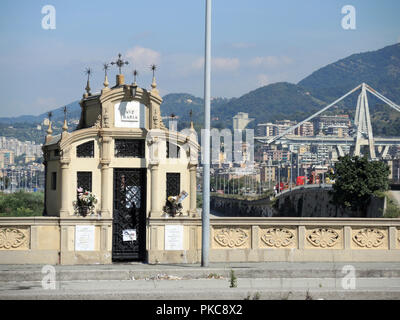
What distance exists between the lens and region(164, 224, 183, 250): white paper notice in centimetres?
2042

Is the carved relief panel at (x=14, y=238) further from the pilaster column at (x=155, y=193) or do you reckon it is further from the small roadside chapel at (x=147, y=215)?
the pilaster column at (x=155, y=193)

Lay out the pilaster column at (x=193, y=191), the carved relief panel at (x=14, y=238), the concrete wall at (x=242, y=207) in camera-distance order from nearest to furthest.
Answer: the carved relief panel at (x=14, y=238), the pilaster column at (x=193, y=191), the concrete wall at (x=242, y=207)

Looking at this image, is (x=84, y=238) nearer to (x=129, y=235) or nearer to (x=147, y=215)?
(x=129, y=235)

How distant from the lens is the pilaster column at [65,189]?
19938 mm

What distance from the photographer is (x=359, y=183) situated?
3078 inches

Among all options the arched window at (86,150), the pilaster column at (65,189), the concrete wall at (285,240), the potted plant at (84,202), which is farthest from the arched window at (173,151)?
the pilaster column at (65,189)

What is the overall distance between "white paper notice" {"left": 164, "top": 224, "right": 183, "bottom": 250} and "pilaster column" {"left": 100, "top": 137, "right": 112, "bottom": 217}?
5.65 ft

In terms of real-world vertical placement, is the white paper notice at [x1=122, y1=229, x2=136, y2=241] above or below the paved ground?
above

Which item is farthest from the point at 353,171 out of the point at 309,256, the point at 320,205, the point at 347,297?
the point at 347,297

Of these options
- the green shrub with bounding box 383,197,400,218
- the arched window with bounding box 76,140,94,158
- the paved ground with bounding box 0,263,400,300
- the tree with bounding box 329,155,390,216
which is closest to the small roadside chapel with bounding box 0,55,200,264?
the arched window with bounding box 76,140,94,158

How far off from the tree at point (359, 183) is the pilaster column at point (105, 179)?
185 feet

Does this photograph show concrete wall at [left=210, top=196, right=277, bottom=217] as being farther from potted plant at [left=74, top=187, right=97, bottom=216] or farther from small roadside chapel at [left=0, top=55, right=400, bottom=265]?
potted plant at [left=74, top=187, right=97, bottom=216]

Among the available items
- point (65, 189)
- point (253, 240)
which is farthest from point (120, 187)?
point (253, 240)
